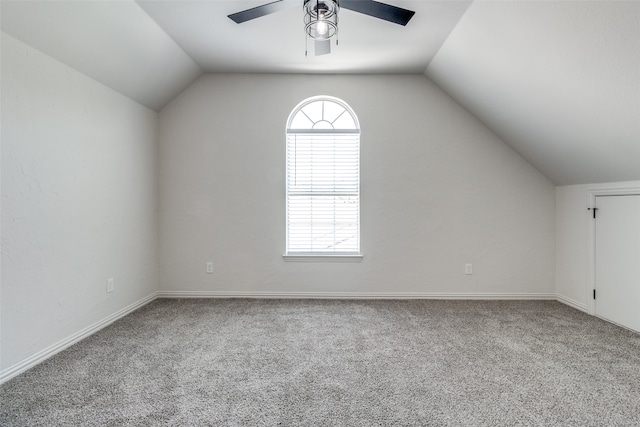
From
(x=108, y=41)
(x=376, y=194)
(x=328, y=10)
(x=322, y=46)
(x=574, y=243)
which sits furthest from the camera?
(x=376, y=194)

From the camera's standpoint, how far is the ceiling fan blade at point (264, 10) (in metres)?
2.00

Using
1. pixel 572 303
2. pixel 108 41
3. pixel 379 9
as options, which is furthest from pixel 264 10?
pixel 572 303

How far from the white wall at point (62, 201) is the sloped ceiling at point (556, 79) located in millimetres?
3175

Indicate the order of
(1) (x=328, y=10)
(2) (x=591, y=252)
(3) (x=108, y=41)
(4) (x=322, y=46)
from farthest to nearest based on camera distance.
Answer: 1. (2) (x=591, y=252)
2. (3) (x=108, y=41)
3. (4) (x=322, y=46)
4. (1) (x=328, y=10)

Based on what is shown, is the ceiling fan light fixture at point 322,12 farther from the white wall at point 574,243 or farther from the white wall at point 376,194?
the white wall at point 574,243

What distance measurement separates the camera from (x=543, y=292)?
3.80 meters

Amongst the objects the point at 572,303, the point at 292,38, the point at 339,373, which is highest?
the point at 292,38

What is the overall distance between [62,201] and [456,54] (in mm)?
3563

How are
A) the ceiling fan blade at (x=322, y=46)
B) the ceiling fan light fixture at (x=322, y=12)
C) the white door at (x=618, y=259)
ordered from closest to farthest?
the ceiling fan light fixture at (x=322, y=12) → the ceiling fan blade at (x=322, y=46) → the white door at (x=618, y=259)

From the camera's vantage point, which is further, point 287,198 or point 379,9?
point 287,198

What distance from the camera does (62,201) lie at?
2.51m

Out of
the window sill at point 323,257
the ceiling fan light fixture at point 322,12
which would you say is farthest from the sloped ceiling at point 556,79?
the window sill at point 323,257

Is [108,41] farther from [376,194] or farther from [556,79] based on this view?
[556,79]

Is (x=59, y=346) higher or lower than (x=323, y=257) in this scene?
lower
